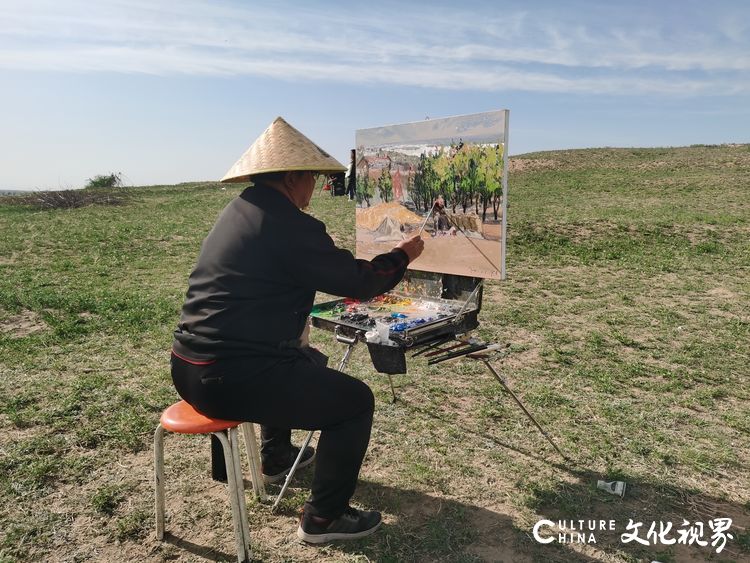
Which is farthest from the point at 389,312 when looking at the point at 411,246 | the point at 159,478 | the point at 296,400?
the point at 159,478

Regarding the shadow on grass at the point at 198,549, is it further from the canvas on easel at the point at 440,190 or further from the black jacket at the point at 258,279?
the canvas on easel at the point at 440,190

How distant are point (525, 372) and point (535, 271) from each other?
4.39 metres

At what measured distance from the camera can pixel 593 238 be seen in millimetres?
11109

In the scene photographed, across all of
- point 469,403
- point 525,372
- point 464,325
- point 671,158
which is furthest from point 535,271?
point 671,158

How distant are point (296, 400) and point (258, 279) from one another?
55 cm

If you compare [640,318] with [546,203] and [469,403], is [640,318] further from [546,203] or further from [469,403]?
[546,203]

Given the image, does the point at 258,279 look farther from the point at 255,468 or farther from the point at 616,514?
the point at 616,514

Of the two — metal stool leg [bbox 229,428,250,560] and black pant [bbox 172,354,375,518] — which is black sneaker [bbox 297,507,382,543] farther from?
metal stool leg [bbox 229,428,250,560]

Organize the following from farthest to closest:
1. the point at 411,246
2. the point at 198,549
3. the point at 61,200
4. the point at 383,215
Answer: the point at 61,200 < the point at 383,215 < the point at 411,246 < the point at 198,549

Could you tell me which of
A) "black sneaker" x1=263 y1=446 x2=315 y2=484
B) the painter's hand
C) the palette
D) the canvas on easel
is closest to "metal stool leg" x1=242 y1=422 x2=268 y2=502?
Result: "black sneaker" x1=263 y1=446 x2=315 y2=484

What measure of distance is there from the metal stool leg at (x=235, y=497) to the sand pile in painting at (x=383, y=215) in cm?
202

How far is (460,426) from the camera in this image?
4012 millimetres

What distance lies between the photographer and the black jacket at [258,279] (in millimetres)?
2424

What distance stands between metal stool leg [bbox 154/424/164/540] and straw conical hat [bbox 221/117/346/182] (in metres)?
1.30
